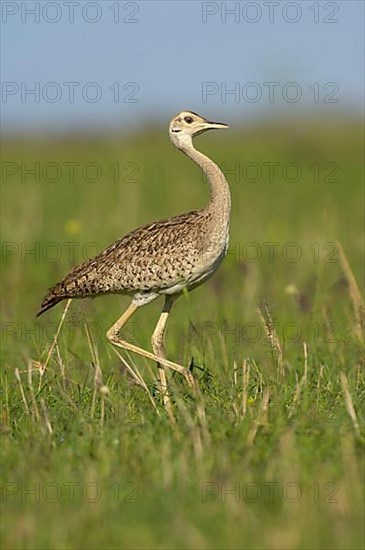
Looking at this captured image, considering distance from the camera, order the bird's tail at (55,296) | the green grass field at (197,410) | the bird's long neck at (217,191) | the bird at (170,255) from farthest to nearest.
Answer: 1. the bird's tail at (55,296)
2. the bird's long neck at (217,191)
3. the bird at (170,255)
4. the green grass field at (197,410)

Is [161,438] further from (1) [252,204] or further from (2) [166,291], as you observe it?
(1) [252,204]

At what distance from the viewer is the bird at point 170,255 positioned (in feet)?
22.4

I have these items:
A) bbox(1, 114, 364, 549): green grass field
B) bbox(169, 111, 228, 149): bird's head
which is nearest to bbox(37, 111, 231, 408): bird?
bbox(169, 111, 228, 149): bird's head

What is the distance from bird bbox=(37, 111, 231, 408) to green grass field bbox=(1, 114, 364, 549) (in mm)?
250

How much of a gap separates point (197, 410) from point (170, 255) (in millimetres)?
1563

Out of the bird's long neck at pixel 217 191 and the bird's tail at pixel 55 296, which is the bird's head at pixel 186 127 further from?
the bird's tail at pixel 55 296

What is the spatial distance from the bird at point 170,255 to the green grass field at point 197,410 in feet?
0.82

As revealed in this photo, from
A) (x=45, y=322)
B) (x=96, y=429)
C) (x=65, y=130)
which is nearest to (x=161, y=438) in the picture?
(x=96, y=429)

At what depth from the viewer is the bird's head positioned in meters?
7.14

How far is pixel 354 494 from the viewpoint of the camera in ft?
14.4

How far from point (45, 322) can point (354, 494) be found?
5.85m

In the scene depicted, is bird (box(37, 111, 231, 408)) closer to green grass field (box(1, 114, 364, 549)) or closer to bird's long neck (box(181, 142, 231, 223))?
bird's long neck (box(181, 142, 231, 223))

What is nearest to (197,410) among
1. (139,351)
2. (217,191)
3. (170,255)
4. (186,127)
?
(170,255)

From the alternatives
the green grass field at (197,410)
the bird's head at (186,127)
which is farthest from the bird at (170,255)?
the green grass field at (197,410)
